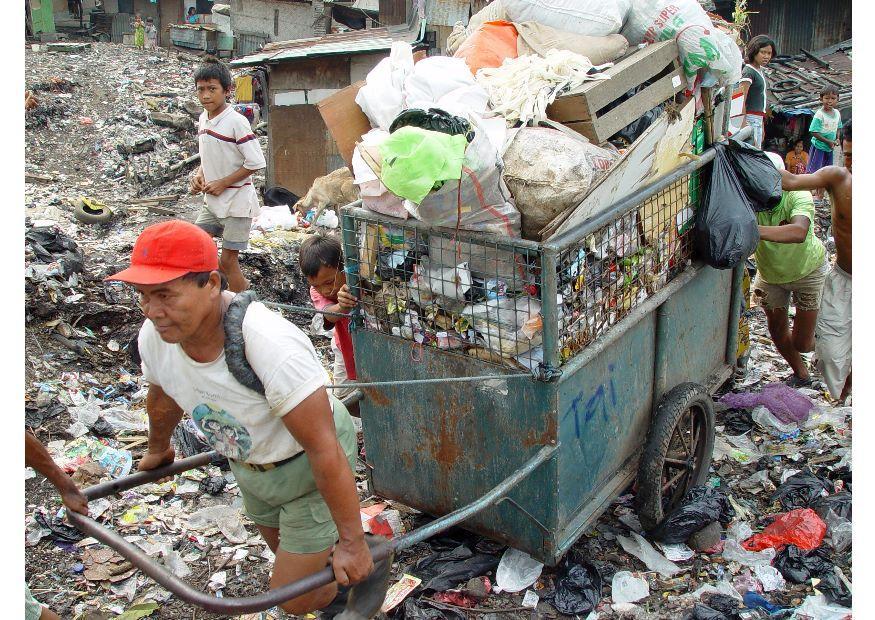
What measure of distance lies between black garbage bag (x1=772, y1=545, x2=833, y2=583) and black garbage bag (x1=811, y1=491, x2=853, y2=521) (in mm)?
291

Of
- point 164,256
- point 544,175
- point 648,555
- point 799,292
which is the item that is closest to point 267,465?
point 164,256

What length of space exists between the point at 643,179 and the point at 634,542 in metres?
1.84

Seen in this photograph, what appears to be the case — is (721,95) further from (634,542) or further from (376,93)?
(634,542)

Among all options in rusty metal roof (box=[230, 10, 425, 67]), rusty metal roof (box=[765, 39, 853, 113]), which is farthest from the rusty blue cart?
rusty metal roof (box=[765, 39, 853, 113])

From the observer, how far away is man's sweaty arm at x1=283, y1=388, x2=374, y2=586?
2.38 m

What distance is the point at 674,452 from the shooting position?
4105 millimetres

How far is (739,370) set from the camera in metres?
5.48

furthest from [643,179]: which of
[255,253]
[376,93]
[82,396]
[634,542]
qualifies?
[255,253]

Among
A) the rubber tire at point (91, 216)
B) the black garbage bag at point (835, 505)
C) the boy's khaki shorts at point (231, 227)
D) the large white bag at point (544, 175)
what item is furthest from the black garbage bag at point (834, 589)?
the rubber tire at point (91, 216)

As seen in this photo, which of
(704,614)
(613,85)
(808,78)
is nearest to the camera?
(704,614)

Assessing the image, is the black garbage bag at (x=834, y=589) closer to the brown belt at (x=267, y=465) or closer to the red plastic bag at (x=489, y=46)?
the brown belt at (x=267, y=465)

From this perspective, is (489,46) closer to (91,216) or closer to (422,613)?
(422,613)

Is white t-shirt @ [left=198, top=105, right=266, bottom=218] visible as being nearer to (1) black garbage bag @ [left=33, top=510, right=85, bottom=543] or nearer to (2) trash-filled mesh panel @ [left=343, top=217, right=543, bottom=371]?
(1) black garbage bag @ [left=33, top=510, right=85, bottom=543]

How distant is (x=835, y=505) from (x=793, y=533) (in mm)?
364
